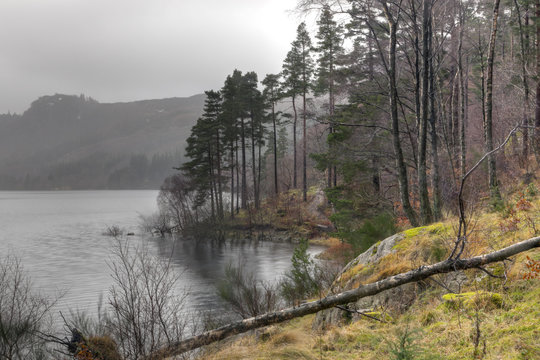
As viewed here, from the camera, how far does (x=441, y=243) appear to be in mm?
6305

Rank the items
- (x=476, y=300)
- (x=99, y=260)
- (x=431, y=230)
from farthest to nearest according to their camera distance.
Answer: (x=99, y=260)
(x=431, y=230)
(x=476, y=300)

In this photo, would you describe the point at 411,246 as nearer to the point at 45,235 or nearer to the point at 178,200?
the point at 178,200

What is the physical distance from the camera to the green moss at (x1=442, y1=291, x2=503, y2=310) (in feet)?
13.9

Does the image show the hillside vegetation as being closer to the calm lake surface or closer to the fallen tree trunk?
the fallen tree trunk

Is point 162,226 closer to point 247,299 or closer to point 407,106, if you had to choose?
point 247,299

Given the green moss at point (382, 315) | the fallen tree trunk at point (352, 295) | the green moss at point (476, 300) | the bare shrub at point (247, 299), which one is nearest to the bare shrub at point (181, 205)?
the bare shrub at point (247, 299)

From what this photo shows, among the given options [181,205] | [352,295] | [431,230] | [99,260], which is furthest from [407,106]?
[181,205]

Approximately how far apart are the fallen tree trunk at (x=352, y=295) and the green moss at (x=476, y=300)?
0.32 m

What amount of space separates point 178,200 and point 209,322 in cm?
3151

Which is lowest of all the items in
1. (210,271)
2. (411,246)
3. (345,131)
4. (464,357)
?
(210,271)

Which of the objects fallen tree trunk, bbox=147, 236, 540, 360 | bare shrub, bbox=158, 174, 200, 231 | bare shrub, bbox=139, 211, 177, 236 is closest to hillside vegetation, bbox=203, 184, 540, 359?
fallen tree trunk, bbox=147, 236, 540, 360

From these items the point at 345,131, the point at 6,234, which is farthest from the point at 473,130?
the point at 6,234

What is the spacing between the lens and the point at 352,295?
5309 millimetres

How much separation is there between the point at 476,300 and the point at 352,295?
1.57 meters
